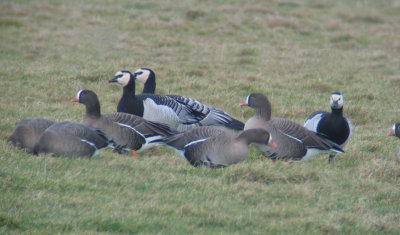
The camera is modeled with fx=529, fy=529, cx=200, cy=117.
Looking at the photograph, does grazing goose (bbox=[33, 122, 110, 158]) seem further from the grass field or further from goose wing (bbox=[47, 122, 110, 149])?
the grass field

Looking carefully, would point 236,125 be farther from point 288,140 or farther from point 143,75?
point 143,75

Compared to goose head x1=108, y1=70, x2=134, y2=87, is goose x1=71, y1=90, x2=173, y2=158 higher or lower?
lower

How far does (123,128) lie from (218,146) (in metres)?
1.76

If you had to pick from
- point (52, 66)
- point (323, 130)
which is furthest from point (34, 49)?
point (323, 130)

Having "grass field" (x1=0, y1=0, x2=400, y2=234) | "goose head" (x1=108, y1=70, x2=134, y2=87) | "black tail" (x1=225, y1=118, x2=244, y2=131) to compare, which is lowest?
"black tail" (x1=225, y1=118, x2=244, y2=131)

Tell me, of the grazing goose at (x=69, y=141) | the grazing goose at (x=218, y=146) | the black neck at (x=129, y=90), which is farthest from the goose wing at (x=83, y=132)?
the black neck at (x=129, y=90)

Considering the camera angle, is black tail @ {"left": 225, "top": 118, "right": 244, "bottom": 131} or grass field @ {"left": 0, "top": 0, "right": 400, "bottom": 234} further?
black tail @ {"left": 225, "top": 118, "right": 244, "bottom": 131}

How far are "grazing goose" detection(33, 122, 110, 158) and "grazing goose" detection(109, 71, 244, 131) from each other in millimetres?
2085

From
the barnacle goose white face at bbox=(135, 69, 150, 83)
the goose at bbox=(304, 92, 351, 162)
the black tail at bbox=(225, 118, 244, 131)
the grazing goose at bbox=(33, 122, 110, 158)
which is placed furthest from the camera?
the barnacle goose white face at bbox=(135, 69, 150, 83)

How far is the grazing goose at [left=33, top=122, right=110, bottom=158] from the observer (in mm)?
7574

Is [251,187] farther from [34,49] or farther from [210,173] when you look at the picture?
[34,49]

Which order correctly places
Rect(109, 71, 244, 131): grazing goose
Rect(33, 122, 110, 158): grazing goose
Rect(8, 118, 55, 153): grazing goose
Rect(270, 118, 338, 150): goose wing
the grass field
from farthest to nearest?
Rect(109, 71, 244, 131): grazing goose, Rect(270, 118, 338, 150): goose wing, Rect(8, 118, 55, 153): grazing goose, Rect(33, 122, 110, 158): grazing goose, the grass field

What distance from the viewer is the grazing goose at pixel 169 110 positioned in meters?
9.98

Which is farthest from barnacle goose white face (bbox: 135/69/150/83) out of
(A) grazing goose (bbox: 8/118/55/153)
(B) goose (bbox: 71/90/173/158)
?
(A) grazing goose (bbox: 8/118/55/153)
